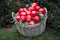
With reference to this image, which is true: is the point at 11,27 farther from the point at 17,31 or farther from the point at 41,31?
the point at 41,31

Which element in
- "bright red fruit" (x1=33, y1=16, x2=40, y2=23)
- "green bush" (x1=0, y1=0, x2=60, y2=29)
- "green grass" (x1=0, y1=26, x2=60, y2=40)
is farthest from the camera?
"green bush" (x1=0, y1=0, x2=60, y2=29)

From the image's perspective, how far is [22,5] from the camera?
3.47m

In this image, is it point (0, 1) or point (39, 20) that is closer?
point (39, 20)

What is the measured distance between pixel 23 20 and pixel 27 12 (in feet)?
0.51

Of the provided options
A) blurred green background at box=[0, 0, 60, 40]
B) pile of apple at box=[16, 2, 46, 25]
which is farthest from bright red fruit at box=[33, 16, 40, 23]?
blurred green background at box=[0, 0, 60, 40]

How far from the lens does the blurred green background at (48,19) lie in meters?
3.20

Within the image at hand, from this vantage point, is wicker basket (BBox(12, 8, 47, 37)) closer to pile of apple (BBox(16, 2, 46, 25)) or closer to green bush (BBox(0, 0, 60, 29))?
pile of apple (BBox(16, 2, 46, 25))

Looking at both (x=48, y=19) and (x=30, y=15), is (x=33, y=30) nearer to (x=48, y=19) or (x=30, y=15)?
(x=30, y=15)

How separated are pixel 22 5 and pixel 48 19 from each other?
1.79 ft

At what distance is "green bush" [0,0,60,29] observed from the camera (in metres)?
3.27

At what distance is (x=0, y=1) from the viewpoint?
142 inches

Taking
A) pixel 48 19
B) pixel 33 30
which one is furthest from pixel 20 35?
pixel 48 19

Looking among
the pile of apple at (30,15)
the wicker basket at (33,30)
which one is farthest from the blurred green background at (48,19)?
the pile of apple at (30,15)

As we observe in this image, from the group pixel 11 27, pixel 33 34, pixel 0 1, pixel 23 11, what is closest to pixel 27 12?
pixel 23 11
